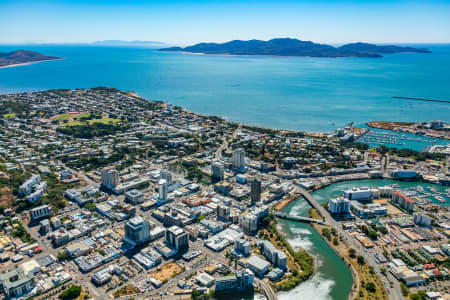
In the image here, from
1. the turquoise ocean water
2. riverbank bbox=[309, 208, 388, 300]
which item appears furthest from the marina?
riverbank bbox=[309, 208, 388, 300]

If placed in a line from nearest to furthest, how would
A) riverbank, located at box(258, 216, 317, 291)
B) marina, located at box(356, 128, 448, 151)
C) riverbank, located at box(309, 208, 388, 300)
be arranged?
riverbank, located at box(309, 208, 388, 300), riverbank, located at box(258, 216, 317, 291), marina, located at box(356, 128, 448, 151)

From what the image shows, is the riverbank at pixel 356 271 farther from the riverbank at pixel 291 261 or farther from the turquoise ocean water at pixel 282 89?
the turquoise ocean water at pixel 282 89

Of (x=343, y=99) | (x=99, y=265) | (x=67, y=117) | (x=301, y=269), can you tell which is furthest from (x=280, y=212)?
(x=343, y=99)

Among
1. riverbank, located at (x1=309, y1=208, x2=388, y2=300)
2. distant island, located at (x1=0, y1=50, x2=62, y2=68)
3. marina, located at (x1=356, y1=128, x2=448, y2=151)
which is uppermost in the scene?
distant island, located at (x1=0, y1=50, x2=62, y2=68)

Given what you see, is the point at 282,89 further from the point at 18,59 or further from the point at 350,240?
the point at 18,59

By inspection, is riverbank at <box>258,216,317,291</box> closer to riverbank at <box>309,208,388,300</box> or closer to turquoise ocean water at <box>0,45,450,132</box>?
riverbank at <box>309,208,388,300</box>

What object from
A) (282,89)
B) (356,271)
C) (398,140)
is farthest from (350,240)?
(282,89)

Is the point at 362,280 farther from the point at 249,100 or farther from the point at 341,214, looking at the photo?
the point at 249,100

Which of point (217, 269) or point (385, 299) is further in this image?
point (217, 269)

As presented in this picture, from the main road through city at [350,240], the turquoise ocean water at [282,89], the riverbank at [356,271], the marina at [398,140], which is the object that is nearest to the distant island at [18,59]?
the turquoise ocean water at [282,89]
